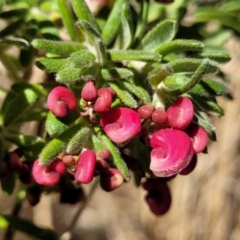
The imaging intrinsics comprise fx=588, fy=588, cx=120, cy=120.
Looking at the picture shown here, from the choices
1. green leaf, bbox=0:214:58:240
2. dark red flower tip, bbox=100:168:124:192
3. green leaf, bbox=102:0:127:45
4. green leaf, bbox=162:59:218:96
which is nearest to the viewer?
green leaf, bbox=162:59:218:96

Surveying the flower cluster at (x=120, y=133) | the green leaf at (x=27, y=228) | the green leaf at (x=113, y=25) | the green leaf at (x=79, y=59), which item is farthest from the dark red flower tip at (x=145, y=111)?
the green leaf at (x=27, y=228)

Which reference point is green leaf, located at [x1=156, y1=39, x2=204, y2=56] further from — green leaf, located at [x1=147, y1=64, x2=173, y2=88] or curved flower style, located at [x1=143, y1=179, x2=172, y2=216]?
curved flower style, located at [x1=143, y1=179, x2=172, y2=216]

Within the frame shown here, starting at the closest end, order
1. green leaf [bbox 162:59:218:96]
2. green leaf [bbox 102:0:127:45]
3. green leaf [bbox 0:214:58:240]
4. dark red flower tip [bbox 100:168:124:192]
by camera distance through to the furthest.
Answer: green leaf [bbox 162:59:218:96] < dark red flower tip [bbox 100:168:124:192] < green leaf [bbox 102:0:127:45] < green leaf [bbox 0:214:58:240]

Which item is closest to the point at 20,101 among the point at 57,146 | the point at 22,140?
the point at 22,140

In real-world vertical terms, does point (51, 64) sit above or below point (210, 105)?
above

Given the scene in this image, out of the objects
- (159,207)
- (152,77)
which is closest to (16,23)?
(152,77)

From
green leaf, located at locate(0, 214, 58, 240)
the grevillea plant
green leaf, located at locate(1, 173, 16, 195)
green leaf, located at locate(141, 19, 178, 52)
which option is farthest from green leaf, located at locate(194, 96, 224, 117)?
green leaf, located at locate(0, 214, 58, 240)

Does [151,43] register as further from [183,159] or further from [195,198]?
[195,198]

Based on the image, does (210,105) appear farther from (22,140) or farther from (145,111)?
(22,140)
